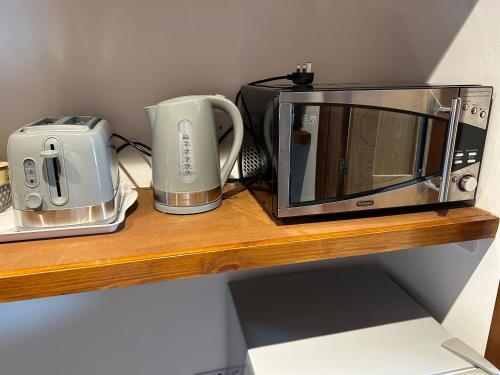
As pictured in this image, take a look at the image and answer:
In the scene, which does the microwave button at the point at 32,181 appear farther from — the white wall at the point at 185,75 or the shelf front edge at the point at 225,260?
the white wall at the point at 185,75

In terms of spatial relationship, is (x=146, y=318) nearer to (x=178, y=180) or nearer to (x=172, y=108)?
(x=178, y=180)

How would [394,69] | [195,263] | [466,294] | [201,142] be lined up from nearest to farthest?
[195,263] < [201,142] < [466,294] < [394,69]

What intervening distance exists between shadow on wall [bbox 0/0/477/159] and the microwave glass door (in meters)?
0.31

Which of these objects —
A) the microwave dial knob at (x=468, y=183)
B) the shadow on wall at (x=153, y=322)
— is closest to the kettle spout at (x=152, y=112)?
the shadow on wall at (x=153, y=322)

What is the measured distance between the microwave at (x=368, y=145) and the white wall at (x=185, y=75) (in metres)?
0.08

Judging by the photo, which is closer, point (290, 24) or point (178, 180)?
point (178, 180)

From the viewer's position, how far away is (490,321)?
2.56 feet

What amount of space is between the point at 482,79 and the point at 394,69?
0.86ft

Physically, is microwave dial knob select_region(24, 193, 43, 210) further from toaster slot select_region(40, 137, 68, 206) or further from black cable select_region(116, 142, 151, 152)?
black cable select_region(116, 142, 151, 152)

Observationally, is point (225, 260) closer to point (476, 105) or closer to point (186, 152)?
point (186, 152)

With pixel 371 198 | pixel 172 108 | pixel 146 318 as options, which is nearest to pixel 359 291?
pixel 371 198

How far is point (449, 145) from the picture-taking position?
676 millimetres

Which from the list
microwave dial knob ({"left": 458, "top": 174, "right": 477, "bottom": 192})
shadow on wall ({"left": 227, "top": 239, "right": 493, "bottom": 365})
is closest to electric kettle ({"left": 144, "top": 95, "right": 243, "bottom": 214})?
shadow on wall ({"left": 227, "top": 239, "right": 493, "bottom": 365})

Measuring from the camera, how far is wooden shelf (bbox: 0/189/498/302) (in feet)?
1.82
